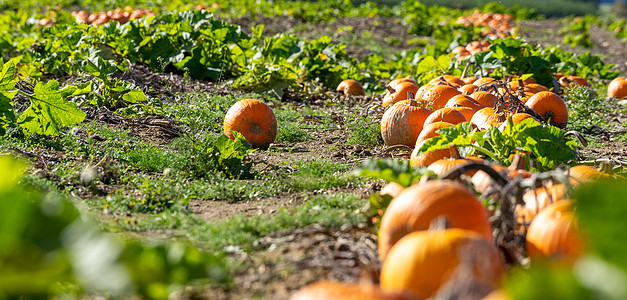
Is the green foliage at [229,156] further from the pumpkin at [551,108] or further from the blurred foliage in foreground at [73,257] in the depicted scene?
the pumpkin at [551,108]

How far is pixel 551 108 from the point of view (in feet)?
20.3

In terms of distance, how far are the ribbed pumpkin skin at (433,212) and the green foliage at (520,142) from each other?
1295 millimetres

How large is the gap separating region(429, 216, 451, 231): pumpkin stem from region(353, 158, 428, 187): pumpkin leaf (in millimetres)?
461

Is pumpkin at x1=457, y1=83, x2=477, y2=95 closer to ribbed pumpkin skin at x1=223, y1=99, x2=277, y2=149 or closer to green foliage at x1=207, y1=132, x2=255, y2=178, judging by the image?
ribbed pumpkin skin at x1=223, y1=99, x2=277, y2=149

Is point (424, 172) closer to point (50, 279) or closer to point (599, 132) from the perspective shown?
point (50, 279)

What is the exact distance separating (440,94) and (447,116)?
3.76ft

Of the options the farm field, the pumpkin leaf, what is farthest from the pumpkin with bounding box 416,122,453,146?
the pumpkin leaf

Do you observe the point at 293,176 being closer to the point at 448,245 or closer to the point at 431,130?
the point at 431,130

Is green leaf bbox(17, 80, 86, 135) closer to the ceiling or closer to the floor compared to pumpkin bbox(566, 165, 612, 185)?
closer to the floor

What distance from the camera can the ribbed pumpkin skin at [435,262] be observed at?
7.37ft

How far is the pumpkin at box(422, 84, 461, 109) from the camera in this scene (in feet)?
21.0

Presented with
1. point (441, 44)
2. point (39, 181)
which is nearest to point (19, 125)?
point (39, 181)

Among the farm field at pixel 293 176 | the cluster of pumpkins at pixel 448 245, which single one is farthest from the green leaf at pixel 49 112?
the cluster of pumpkins at pixel 448 245

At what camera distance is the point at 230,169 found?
4.97 m
